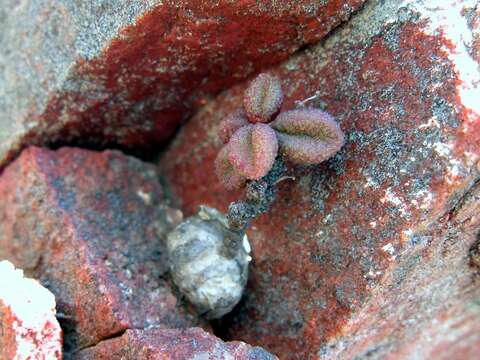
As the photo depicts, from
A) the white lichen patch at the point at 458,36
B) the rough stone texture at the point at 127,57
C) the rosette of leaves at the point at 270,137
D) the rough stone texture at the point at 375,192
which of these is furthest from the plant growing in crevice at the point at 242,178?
the white lichen patch at the point at 458,36

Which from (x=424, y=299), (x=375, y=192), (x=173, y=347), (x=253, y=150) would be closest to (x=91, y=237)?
(x=173, y=347)

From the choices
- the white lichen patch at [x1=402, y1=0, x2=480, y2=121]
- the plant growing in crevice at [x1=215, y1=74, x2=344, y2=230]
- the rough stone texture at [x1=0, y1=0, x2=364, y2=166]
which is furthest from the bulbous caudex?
the white lichen patch at [x1=402, y1=0, x2=480, y2=121]

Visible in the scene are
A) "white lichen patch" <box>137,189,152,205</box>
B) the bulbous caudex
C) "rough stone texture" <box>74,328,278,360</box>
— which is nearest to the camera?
"rough stone texture" <box>74,328,278,360</box>

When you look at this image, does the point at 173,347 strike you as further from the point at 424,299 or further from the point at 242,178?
the point at 424,299

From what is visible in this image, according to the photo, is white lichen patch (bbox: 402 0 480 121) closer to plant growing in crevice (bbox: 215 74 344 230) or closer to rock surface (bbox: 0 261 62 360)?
plant growing in crevice (bbox: 215 74 344 230)

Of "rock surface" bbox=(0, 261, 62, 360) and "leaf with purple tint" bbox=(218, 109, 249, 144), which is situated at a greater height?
"leaf with purple tint" bbox=(218, 109, 249, 144)

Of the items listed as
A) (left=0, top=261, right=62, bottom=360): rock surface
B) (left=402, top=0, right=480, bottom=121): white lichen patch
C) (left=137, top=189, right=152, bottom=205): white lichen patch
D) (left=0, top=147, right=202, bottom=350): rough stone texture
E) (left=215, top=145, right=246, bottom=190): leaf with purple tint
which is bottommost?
(left=0, top=261, right=62, bottom=360): rock surface

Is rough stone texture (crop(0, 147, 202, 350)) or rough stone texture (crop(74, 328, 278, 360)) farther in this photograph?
rough stone texture (crop(0, 147, 202, 350))

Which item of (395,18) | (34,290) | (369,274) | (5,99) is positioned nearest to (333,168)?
(369,274)
